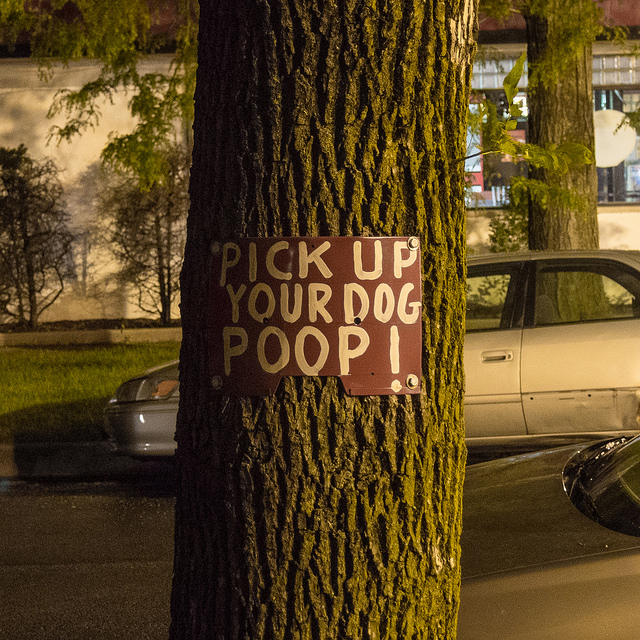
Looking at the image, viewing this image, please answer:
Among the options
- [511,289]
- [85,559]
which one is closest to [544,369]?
[511,289]

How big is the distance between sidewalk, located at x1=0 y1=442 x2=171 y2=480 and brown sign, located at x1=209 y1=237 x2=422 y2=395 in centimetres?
529

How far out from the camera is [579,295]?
6797mm

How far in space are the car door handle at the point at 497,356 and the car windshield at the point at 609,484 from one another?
110 inches

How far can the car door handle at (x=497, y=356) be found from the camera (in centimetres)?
650

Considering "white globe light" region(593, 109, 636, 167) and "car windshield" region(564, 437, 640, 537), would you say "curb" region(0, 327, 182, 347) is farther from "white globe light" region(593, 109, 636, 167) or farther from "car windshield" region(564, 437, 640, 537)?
"car windshield" region(564, 437, 640, 537)

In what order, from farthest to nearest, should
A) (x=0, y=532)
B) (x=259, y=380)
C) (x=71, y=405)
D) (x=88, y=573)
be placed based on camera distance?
(x=71, y=405) → (x=0, y=532) → (x=88, y=573) → (x=259, y=380)

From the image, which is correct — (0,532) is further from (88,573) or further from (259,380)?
(259,380)

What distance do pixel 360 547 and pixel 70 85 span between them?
14.2m

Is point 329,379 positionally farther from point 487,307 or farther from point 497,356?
point 487,307

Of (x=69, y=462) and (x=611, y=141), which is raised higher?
(x=611, y=141)

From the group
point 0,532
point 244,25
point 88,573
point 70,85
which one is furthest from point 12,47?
point 244,25

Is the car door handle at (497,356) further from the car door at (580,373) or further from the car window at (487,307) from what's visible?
the car window at (487,307)

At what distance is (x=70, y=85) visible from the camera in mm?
14898

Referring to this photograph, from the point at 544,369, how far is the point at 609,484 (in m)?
3.36
